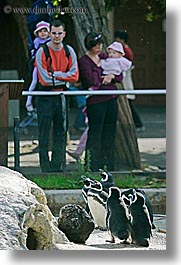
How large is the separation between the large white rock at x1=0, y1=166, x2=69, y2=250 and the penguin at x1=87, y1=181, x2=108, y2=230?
2.28 ft

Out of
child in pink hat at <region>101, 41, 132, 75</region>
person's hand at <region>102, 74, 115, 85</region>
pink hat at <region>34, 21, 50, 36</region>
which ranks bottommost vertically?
person's hand at <region>102, 74, 115, 85</region>

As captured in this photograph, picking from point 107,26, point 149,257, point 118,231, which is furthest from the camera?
point 107,26

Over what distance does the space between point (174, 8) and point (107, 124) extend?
2983 mm

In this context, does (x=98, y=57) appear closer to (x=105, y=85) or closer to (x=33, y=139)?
(x=105, y=85)

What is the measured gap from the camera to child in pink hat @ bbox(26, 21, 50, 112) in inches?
318

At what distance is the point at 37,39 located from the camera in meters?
8.29

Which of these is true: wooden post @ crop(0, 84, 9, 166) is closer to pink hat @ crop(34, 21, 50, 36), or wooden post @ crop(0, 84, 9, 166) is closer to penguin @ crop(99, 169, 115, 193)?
pink hat @ crop(34, 21, 50, 36)

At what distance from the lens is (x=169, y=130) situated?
583 centimetres

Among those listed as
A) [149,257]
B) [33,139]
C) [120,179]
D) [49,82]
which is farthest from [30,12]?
[149,257]

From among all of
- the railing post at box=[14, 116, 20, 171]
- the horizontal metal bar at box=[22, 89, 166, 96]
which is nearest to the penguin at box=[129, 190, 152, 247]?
the railing post at box=[14, 116, 20, 171]

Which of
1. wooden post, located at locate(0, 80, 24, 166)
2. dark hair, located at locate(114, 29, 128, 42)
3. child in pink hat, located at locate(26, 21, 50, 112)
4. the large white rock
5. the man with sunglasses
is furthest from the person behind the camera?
dark hair, located at locate(114, 29, 128, 42)

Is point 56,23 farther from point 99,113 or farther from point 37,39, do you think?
point 99,113

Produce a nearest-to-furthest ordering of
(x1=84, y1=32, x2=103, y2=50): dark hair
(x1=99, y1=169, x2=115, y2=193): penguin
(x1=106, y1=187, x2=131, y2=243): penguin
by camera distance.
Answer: (x1=106, y1=187, x2=131, y2=243): penguin → (x1=99, y1=169, x2=115, y2=193): penguin → (x1=84, y1=32, x2=103, y2=50): dark hair

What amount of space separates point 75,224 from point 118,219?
0.30 m
